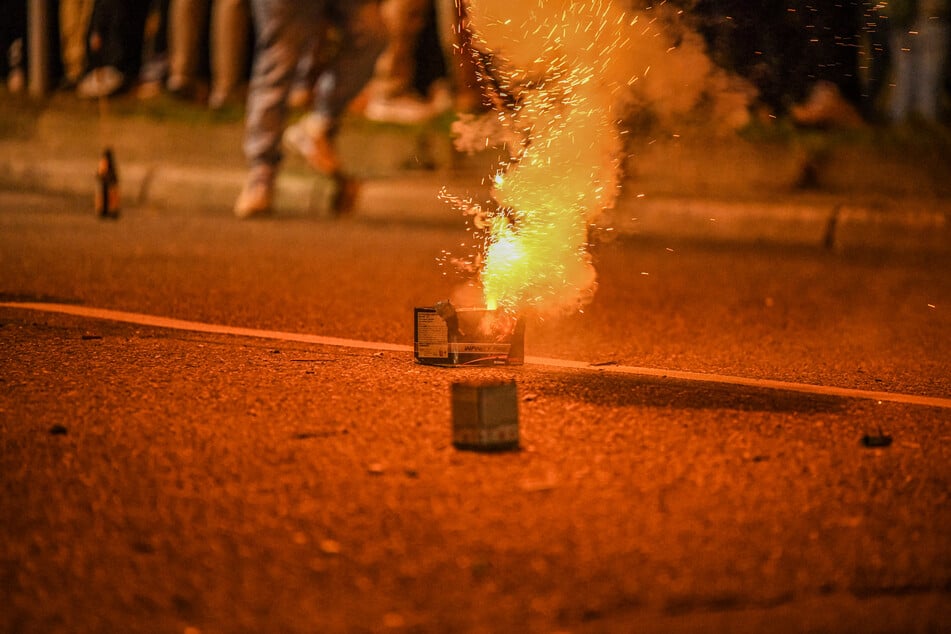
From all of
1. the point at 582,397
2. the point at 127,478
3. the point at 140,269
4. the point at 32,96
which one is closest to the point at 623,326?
the point at 582,397

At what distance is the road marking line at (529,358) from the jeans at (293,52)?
418 centimetres

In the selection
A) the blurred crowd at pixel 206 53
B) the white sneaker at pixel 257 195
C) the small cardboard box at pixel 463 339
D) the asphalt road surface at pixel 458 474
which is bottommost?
the asphalt road surface at pixel 458 474

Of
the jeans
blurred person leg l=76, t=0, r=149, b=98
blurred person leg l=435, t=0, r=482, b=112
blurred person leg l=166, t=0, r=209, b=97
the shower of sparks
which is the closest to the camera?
the shower of sparks

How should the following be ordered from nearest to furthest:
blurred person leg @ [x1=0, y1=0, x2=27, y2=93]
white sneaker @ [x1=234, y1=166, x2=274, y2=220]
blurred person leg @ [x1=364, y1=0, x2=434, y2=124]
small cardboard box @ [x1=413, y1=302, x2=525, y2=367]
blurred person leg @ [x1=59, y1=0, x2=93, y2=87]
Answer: small cardboard box @ [x1=413, y1=302, x2=525, y2=367] → white sneaker @ [x1=234, y1=166, x2=274, y2=220] → blurred person leg @ [x1=364, y1=0, x2=434, y2=124] → blurred person leg @ [x1=59, y1=0, x2=93, y2=87] → blurred person leg @ [x1=0, y1=0, x2=27, y2=93]

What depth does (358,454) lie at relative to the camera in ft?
14.7

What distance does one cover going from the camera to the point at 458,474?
430 cm

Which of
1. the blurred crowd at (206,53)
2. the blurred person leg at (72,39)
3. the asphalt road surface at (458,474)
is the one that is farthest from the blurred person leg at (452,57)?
the asphalt road surface at (458,474)

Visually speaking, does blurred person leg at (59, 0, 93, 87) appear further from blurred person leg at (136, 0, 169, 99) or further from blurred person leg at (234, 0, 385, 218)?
blurred person leg at (234, 0, 385, 218)

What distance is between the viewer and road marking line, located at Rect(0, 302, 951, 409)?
5516 mm

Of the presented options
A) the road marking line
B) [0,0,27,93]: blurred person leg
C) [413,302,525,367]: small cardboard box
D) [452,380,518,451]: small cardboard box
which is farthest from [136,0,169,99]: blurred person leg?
[452,380,518,451]: small cardboard box

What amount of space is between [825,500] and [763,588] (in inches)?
27.8

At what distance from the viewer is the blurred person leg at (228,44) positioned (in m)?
14.8

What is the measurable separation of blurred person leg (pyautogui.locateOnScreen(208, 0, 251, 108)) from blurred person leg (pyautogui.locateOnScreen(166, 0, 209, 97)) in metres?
0.14

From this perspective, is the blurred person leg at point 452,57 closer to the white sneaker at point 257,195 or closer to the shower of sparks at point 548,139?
the white sneaker at point 257,195
